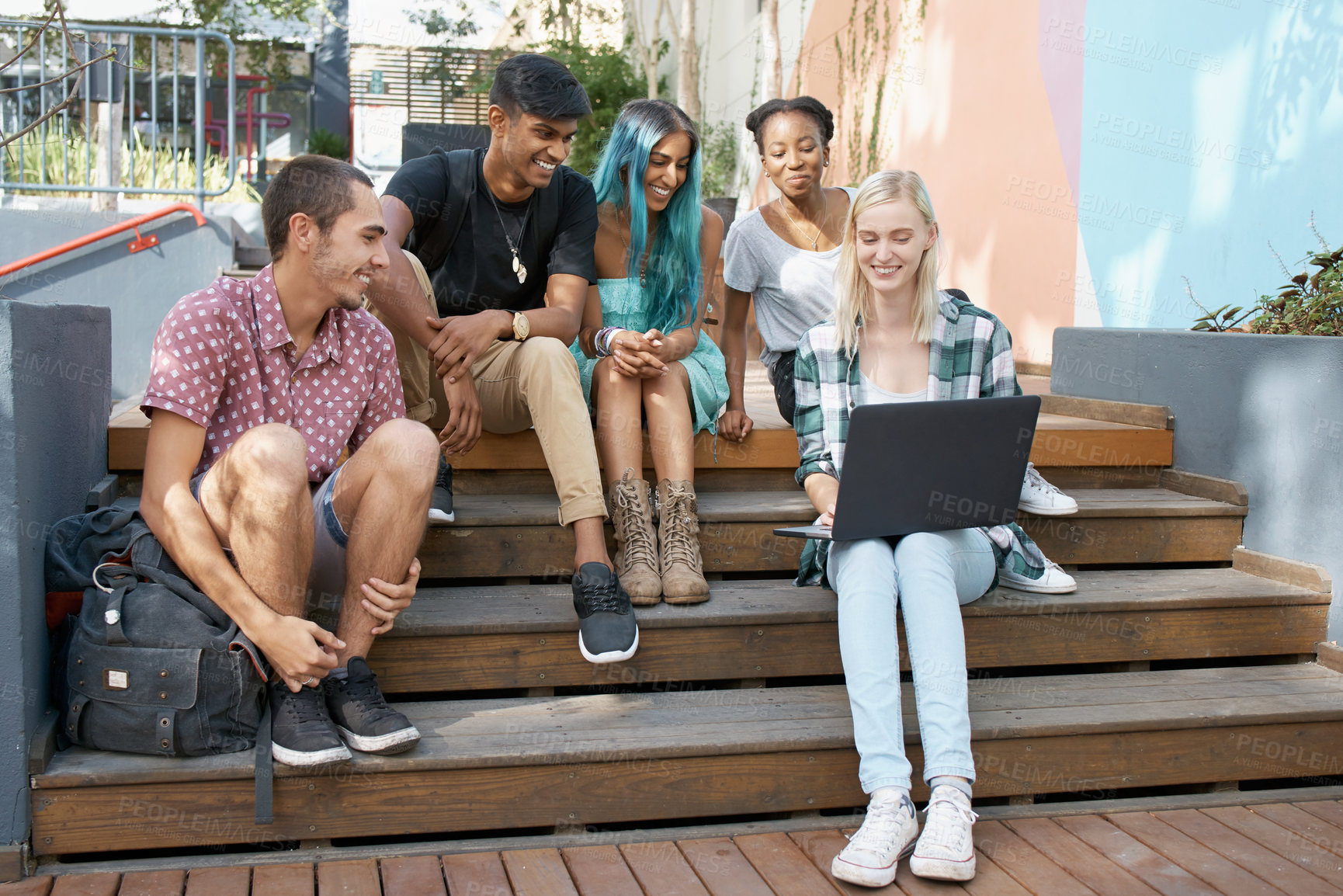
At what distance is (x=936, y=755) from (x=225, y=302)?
1.61 meters

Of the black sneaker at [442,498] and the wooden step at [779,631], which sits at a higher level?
the black sneaker at [442,498]

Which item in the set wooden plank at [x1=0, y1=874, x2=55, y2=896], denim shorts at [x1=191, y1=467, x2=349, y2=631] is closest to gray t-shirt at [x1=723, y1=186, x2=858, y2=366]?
denim shorts at [x1=191, y1=467, x2=349, y2=631]

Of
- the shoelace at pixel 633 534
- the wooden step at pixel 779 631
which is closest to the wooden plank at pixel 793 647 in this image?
the wooden step at pixel 779 631

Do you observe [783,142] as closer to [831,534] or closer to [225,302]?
[831,534]

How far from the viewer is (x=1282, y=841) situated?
2193 mm

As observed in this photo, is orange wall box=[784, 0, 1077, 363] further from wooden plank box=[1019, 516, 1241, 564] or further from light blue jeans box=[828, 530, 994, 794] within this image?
light blue jeans box=[828, 530, 994, 794]

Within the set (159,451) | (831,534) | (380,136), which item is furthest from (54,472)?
(380,136)

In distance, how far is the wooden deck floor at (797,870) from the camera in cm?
191

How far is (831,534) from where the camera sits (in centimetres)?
221

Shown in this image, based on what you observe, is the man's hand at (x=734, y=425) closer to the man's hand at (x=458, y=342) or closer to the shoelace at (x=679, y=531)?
the shoelace at (x=679, y=531)

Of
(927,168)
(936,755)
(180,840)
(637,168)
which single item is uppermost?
(927,168)

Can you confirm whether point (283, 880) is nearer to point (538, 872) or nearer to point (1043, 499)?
point (538, 872)

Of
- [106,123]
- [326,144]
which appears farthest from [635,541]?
[326,144]

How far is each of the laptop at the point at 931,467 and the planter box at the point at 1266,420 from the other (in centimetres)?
104
